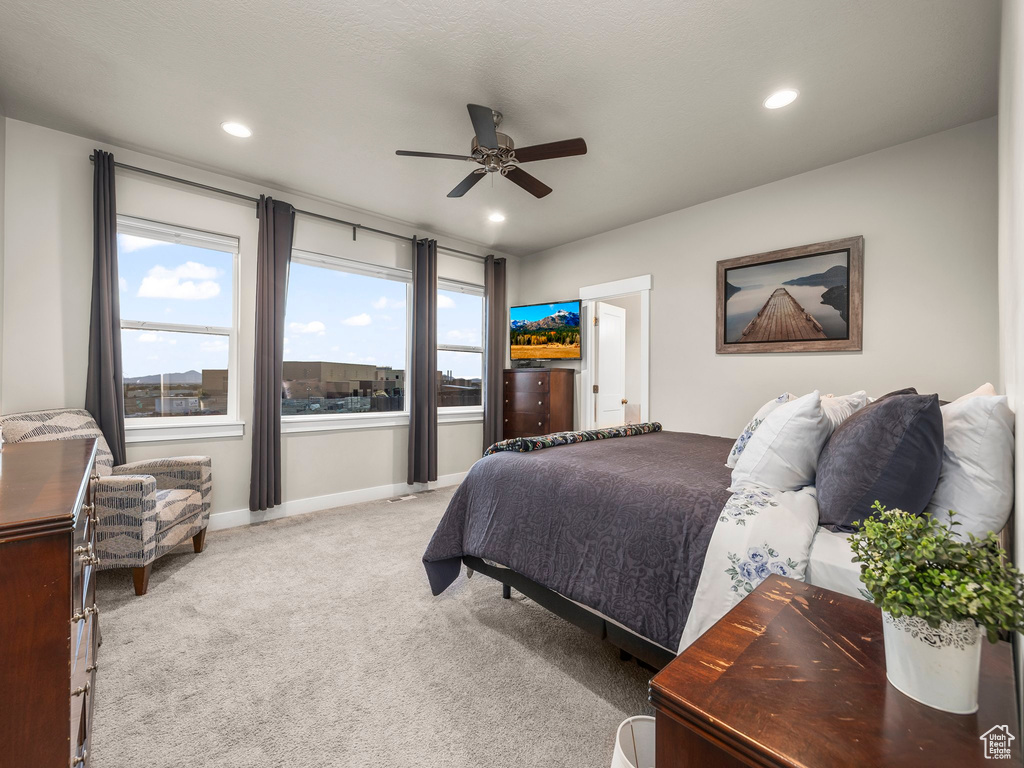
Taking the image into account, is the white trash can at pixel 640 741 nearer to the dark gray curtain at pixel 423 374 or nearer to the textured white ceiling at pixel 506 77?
the textured white ceiling at pixel 506 77

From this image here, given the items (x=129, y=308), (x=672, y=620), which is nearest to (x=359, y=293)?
(x=129, y=308)

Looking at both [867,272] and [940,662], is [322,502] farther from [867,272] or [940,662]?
[867,272]

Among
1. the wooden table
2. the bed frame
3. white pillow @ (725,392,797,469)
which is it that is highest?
white pillow @ (725,392,797,469)

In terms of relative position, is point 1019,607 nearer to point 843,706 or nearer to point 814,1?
point 843,706

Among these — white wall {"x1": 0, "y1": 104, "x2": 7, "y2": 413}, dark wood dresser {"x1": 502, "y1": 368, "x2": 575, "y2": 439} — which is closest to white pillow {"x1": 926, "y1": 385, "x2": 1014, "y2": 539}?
dark wood dresser {"x1": 502, "y1": 368, "x2": 575, "y2": 439}

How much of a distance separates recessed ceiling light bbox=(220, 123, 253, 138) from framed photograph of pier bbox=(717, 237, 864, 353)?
144 inches

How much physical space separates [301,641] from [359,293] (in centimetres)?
322

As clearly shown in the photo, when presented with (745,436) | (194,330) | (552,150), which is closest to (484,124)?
(552,150)

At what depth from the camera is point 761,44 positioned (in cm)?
211

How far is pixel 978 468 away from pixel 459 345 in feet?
14.7

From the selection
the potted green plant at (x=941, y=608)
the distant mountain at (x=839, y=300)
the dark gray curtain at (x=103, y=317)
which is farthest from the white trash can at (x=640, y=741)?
the dark gray curtain at (x=103, y=317)

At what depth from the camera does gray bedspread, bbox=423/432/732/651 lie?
1.47 meters

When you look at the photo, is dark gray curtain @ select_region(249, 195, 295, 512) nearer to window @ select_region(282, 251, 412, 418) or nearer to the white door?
window @ select_region(282, 251, 412, 418)

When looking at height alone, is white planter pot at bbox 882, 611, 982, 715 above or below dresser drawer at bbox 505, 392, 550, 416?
below
